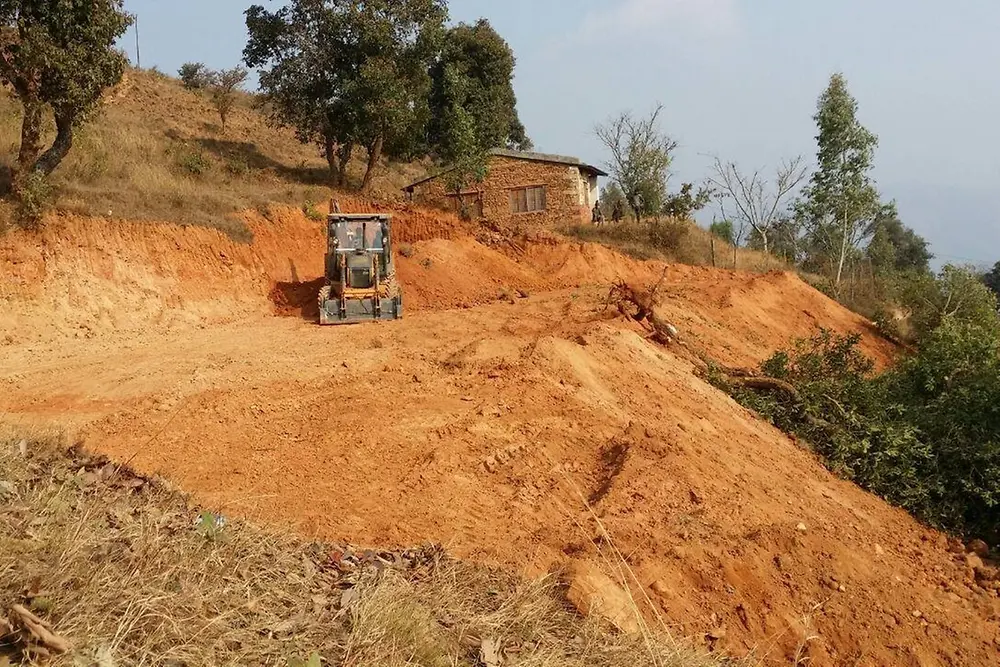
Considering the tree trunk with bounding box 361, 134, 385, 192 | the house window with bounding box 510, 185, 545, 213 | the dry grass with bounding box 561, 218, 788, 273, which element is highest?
the tree trunk with bounding box 361, 134, 385, 192

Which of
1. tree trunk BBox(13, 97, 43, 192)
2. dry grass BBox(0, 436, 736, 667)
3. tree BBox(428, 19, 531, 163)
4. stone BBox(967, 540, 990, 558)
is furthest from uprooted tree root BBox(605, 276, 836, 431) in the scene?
tree BBox(428, 19, 531, 163)

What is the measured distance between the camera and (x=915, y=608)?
18.8 ft

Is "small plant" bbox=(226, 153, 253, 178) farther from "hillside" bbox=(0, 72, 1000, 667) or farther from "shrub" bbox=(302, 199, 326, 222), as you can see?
"hillside" bbox=(0, 72, 1000, 667)

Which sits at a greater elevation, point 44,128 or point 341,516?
point 44,128

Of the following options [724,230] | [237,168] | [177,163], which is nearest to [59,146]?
[177,163]

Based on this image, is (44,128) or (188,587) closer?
(188,587)

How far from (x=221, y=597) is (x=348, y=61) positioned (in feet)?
63.7

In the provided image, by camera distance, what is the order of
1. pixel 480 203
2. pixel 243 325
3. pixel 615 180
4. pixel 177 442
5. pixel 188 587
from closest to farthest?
1. pixel 188 587
2. pixel 177 442
3. pixel 243 325
4. pixel 480 203
5. pixel 615 180

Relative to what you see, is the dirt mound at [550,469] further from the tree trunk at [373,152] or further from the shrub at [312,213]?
the tree trunk at [373,152]

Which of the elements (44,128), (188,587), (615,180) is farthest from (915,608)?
(615,180)

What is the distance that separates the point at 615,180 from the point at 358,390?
768 inches

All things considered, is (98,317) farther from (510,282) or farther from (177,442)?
(510,282)

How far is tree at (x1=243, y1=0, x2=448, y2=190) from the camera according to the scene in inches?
773

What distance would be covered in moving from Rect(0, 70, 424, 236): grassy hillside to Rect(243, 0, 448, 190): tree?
7.06ft
